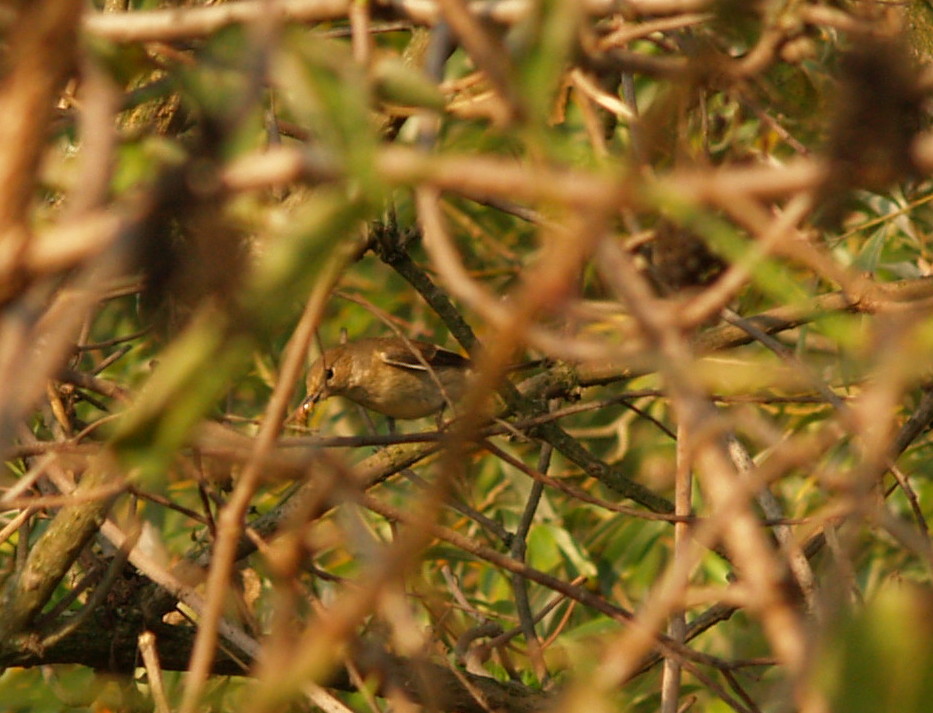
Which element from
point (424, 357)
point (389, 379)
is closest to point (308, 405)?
point (424, 357)

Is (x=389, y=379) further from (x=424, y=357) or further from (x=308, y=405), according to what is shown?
(x=424, y=357)

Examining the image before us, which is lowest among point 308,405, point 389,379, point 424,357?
point 389,379

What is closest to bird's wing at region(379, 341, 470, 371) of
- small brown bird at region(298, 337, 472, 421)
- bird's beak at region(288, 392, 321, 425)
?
small brown bird at region(298, 337, 472, 421)

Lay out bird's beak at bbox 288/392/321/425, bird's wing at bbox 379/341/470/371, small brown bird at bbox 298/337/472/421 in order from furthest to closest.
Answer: small brown bird at bbox 298/337/472/421
bird's wing at bbox 379/341/470/371
bird's beak at bbox 288/392/321/425

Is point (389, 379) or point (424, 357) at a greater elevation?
point (424, 357)

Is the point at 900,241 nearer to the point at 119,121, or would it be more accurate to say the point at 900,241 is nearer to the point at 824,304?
the point at 824,304

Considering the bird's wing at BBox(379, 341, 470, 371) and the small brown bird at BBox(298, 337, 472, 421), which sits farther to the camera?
the small brown bird at BBox(298, 337, 472, 421)

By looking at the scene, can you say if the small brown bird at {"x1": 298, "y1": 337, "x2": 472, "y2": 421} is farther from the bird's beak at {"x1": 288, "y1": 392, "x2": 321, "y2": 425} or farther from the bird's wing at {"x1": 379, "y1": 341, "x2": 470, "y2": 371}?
the bird's beak at {"x1": 288, "y1": 392, "x2": 321, "y2": 425}

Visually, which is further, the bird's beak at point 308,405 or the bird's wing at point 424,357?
the bird's wing at point 424,357

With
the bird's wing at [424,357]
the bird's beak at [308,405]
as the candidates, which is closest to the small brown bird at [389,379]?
the bird's wing at [424,357]

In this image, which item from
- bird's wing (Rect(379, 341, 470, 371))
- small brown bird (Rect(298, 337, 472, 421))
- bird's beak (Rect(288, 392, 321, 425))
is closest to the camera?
bird's beak (Rect(288, 392, 321, 425))

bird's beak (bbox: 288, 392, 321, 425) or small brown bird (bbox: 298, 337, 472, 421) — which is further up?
bird's beak (bbox: 288, 392, 321, 425)

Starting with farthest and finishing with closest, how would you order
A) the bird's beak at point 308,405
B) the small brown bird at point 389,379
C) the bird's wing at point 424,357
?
the small brown bird at point 389,379
the bird's wing at point 424,357
the bird's beak at point 308,405

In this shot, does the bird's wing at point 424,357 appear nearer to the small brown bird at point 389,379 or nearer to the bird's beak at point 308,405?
the small brown bird at point 389,379
